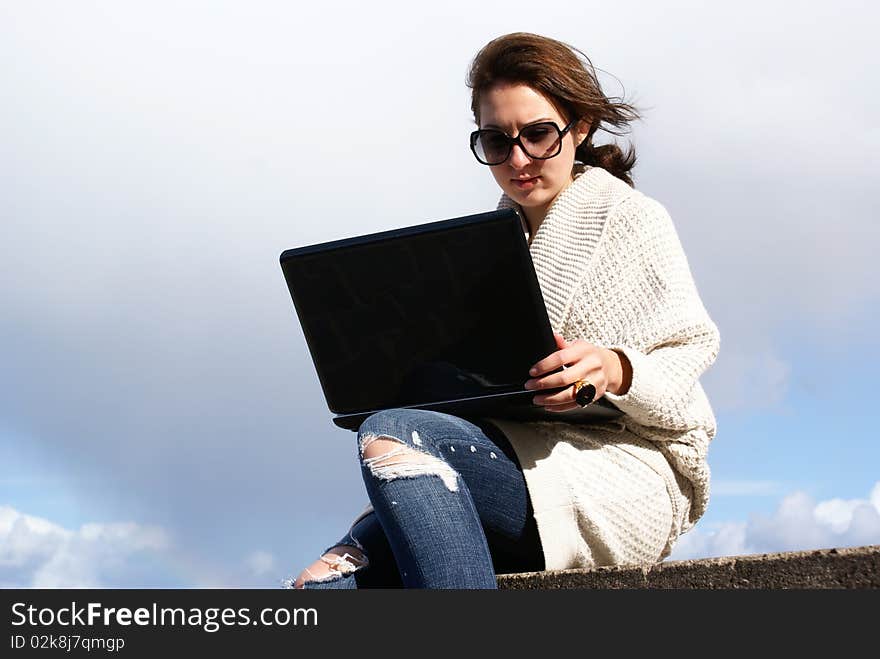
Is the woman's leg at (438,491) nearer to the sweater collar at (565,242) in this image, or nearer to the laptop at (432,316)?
the laptop at (432,316)

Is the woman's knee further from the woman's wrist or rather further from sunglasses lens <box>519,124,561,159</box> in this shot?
sunglasses lens <box>519,124,561,159</box>

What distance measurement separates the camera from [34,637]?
224 centimetres

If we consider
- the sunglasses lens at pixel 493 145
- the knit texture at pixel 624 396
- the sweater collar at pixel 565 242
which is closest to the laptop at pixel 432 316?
the knit texture at pixel 624 396

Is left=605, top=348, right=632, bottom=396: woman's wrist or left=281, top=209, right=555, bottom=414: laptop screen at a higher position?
left=281, top=209, right=555, bottom=414: laptop screen

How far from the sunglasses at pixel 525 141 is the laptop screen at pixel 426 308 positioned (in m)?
0.74

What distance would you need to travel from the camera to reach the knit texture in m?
2.78

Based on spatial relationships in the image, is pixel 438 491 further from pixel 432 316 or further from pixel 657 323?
pixel 657 323

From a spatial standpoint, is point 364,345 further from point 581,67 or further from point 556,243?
point 581,67

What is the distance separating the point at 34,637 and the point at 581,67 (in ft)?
7.46

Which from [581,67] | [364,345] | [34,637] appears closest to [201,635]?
[34,637]

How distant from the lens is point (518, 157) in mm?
3250

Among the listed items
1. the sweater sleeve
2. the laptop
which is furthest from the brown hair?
the laptop

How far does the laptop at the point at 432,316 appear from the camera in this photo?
2600 mm

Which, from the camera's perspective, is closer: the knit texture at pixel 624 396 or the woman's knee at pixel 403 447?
the woman's knee at pixel 403 447
